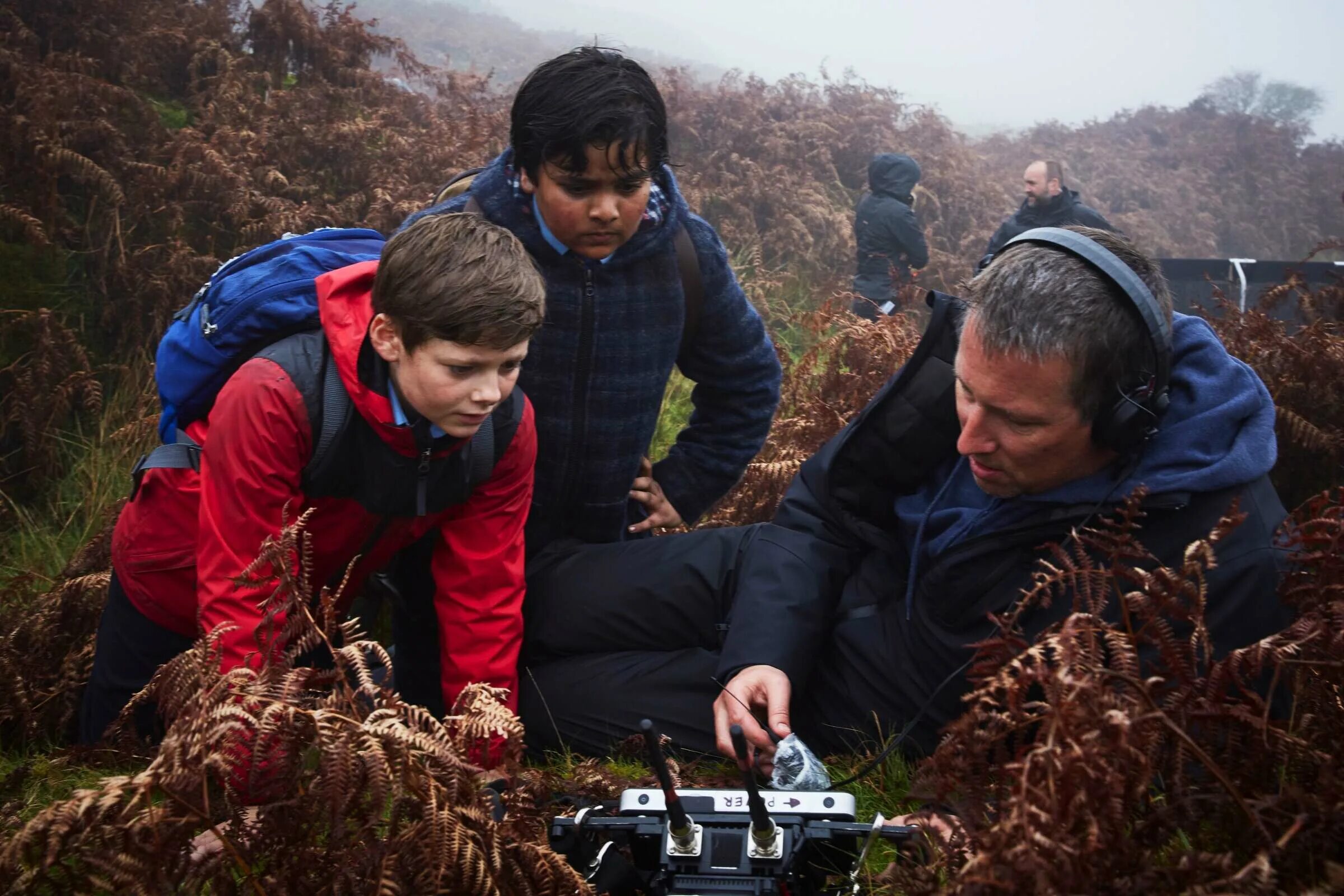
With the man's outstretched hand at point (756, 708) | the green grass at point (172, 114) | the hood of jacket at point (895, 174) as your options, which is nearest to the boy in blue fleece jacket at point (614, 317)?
the man's outstretched hand at point (756, 708)

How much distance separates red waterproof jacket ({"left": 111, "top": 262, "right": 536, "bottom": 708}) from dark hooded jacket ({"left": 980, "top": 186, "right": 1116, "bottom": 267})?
27.6ft

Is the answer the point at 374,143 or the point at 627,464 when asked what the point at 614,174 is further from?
the point at 374,143

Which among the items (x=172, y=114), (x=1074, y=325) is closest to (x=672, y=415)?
(x=172, y=114)

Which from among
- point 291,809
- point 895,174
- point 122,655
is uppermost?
point 895,174

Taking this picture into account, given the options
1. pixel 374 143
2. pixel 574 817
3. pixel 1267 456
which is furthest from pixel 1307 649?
pixel 374 143

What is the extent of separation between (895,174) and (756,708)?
381 inches

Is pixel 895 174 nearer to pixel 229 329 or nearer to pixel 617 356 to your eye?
pixel 617 356

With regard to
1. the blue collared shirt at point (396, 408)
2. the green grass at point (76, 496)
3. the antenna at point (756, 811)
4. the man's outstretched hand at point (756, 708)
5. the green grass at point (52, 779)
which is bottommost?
the green grass at point (76, 496)

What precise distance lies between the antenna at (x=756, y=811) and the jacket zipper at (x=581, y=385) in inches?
68.6

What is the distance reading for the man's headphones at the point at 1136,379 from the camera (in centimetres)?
262

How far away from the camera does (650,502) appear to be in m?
4.12

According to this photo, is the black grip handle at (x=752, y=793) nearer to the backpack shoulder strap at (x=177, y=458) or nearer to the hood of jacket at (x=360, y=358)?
the hood of jacket at (x=360, y=358)

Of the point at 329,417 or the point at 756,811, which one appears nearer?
the point at 756,811

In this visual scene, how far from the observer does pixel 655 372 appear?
12.3ft
